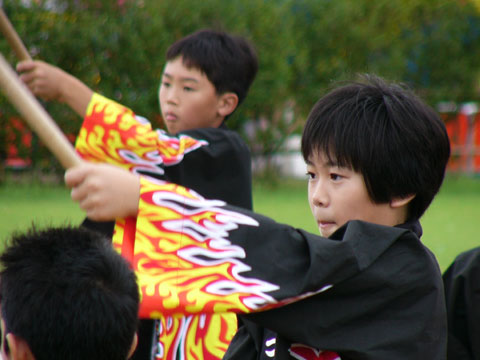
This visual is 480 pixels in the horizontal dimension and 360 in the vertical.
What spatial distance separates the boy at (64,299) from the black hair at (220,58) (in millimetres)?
1814

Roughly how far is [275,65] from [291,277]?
417 inches

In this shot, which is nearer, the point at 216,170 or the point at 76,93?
the point at 76,93

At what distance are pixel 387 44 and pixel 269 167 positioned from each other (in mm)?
3317

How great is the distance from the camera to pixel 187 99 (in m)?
3.05

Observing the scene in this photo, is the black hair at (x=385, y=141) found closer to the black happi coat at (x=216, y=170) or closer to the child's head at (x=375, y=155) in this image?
the child's head at (x=375, y=155)

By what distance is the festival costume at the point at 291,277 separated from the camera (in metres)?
1.52

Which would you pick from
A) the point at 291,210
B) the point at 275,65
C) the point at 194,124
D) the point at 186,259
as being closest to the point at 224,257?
the point at 186,259

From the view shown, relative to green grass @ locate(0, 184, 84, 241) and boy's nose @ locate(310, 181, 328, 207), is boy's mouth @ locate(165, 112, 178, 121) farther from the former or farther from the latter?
green grass @ locate(0, 184, 84, 241)

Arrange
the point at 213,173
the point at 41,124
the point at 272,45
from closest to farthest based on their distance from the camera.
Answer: the point at 41,124 → the point at 213,173 → the point at 272,45

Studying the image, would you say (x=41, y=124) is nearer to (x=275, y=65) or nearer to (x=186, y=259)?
(x=186, y=259)

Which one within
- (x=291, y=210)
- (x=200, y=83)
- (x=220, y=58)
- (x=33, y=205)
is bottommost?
(x=291, y=210)

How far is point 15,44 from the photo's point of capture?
2.58 m

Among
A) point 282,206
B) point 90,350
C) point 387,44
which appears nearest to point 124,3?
point 282,206

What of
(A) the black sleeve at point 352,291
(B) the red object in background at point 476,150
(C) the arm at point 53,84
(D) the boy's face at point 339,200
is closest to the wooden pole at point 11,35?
(C) the arm at point 53,84
